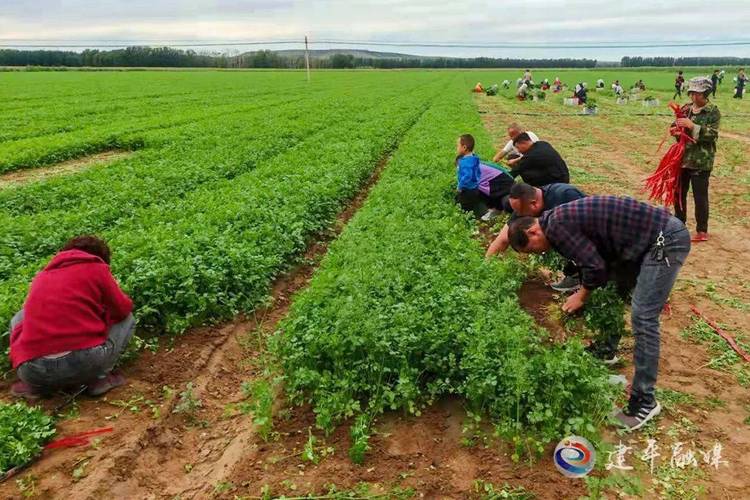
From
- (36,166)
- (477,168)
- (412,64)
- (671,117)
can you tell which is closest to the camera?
(477,168)

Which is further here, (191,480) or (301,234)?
(301,234)

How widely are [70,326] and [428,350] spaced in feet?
9.36

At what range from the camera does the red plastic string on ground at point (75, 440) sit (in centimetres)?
416

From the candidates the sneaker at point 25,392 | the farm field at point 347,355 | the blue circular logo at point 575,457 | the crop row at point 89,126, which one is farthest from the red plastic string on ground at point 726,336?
the crop row at point 89,126

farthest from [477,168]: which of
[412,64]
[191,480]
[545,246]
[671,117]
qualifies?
[412,64]

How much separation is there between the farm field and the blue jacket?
1.79ft

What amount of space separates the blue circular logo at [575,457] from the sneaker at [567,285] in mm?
2968

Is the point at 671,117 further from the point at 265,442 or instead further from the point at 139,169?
the point at 265,442

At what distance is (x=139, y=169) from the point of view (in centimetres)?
1205

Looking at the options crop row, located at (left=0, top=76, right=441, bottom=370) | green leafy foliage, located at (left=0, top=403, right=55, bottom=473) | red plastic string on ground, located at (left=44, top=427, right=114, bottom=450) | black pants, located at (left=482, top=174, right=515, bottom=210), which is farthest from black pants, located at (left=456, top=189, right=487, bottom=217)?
green leafy foliage, located at (left=0, top=403, right=55, bottom=473)

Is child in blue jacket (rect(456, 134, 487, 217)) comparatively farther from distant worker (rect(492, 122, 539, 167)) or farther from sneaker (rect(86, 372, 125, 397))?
sneaker (rect(86, 372, 125, 397))

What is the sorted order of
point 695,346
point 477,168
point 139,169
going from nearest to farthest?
point 695,346 < point 477,168 < point 139,169

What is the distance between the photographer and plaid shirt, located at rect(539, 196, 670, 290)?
4.04 m

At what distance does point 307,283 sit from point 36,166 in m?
9.88
